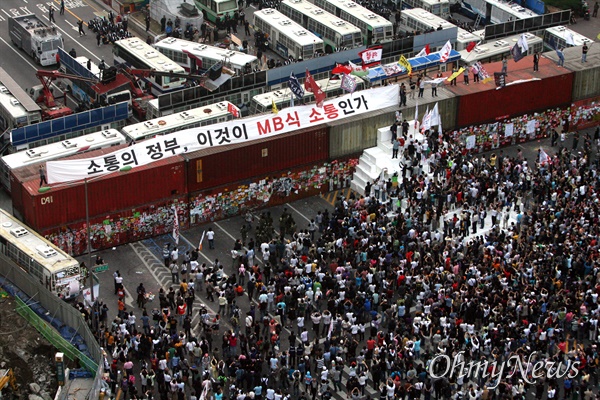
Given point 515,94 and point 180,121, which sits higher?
point 515,94

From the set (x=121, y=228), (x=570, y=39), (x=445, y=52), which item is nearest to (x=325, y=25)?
(x=445, y=52)

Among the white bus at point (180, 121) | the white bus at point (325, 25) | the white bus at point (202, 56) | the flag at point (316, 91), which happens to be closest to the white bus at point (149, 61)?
the white bus at point (202, 56)

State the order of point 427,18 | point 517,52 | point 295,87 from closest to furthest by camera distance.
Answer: point 295,87 < point 517,52 < point 427,18

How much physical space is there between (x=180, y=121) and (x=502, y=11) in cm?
3419

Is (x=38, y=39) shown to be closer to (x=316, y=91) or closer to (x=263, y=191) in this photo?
(x=316, y=91)

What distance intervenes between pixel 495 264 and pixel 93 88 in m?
32.1

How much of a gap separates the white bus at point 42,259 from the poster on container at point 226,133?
3491mm

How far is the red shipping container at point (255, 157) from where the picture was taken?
66.0m

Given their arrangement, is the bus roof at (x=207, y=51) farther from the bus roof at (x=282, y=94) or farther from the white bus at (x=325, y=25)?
the white bus at (x=325, y=25)

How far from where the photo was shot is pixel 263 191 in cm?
6869

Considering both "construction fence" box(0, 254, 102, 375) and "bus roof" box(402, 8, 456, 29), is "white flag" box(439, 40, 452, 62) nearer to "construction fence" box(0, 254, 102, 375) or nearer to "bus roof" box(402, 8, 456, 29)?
"bus roof" box(402, 8, 456, 29)

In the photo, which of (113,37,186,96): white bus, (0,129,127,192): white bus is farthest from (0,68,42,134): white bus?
(113,37,186,96): white bus

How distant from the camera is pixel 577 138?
76562 millimetres

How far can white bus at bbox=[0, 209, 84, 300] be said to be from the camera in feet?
190
